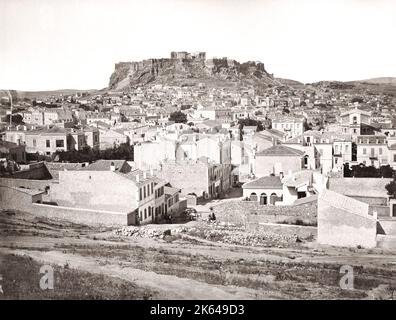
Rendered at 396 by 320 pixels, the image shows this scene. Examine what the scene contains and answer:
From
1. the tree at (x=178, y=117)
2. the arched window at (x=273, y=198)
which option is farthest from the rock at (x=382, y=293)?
the tree at (x=178, y=117)

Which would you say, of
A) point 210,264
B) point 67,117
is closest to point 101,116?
point 67,117

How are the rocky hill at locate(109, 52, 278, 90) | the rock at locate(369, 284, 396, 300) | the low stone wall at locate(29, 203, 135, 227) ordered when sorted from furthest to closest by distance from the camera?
the rocky hill at locate(109, 52, 278, 90) < the low stone wall at locate(29, 203, 135, 227) < the rock at locate(369, 284, 396, 300)

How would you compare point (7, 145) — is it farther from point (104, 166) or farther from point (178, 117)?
point (178, 117)

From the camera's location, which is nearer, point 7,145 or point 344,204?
point 344,204

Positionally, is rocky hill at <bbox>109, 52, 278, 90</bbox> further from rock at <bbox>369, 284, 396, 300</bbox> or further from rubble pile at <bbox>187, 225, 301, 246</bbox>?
rock at <bbox>369, 284, 396, 300</bbox>

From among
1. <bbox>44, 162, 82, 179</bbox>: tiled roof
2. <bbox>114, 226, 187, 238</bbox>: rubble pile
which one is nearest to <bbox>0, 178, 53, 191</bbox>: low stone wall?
<bbox>44, 162, 82, 179</bbox>: tiled roof

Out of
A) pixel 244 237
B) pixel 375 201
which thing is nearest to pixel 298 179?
pixel 375 201

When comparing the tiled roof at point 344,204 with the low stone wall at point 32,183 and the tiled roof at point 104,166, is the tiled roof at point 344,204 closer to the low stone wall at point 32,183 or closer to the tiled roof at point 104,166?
the tiled roof at point 104,166

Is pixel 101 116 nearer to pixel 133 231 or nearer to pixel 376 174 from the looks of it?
pixel 376 174

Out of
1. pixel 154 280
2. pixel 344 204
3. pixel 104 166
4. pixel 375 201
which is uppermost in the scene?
pixel 104 166
